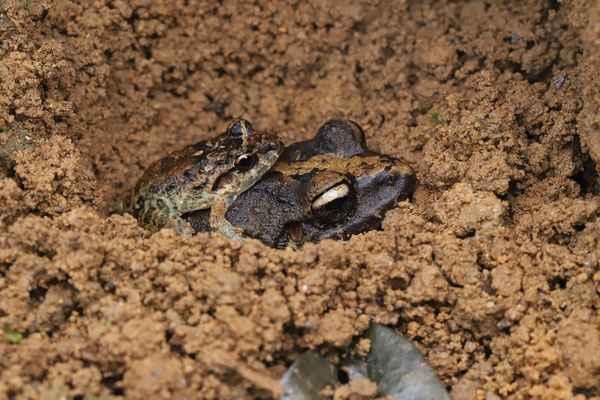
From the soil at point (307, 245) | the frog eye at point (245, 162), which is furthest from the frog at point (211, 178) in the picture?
the soil at point (307, 245)

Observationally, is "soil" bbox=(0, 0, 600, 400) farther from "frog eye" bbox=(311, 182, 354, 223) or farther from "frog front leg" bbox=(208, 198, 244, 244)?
"frog front leg" bbox=(208, 198, 244, 244)

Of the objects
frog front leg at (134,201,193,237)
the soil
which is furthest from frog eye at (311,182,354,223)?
frog front leg at (134,201,193,237)

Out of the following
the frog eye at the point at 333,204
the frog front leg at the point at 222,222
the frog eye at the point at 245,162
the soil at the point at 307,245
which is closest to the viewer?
the soil at the point at 307,245

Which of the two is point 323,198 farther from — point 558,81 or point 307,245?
point 558,81

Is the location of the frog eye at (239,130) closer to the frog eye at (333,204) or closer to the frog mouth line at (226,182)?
the frog mouth line at (226,182)

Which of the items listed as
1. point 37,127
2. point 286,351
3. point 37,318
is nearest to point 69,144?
point 37,127

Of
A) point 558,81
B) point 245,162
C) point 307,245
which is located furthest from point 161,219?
point 558,81

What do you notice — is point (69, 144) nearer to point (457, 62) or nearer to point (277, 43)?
point (277, 43)
